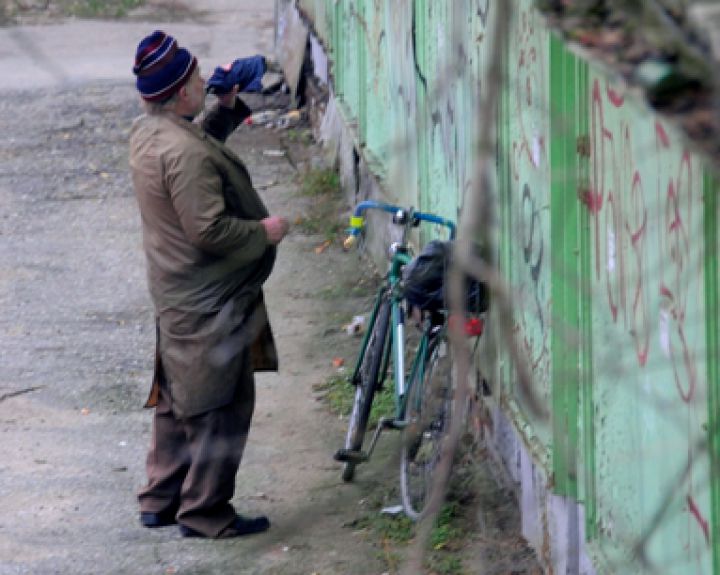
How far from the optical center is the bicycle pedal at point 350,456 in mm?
5980

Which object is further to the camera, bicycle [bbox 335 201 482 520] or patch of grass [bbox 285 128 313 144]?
patch of grass [bbox 285 128 313 144]

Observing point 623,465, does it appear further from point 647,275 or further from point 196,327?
point 196,327

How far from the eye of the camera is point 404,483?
5.71 m

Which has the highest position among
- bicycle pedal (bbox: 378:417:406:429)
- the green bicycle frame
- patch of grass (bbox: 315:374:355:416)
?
the green bicycle frame

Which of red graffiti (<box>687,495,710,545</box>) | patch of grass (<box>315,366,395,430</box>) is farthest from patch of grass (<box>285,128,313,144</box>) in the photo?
red graffiti (<box>687,495,710,545</box>)

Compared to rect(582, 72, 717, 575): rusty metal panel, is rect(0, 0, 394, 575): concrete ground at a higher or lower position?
lower

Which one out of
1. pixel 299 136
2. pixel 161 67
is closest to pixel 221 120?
pixel 161 67

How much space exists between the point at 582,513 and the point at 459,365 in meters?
3.07

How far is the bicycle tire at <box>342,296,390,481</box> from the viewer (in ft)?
19.4

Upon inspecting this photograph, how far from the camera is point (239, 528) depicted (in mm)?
5781

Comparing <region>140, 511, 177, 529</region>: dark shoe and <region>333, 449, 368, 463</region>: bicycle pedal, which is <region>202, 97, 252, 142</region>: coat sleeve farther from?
<region>140, 511, 177, 529</region>: dark shoe

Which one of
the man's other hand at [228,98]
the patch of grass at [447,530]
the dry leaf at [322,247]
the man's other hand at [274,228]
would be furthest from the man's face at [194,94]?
the dry leaf at [322,247]

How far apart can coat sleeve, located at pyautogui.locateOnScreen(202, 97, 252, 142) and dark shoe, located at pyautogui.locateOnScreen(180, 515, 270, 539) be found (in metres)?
1.49

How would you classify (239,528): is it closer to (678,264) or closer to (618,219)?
(618,219)
